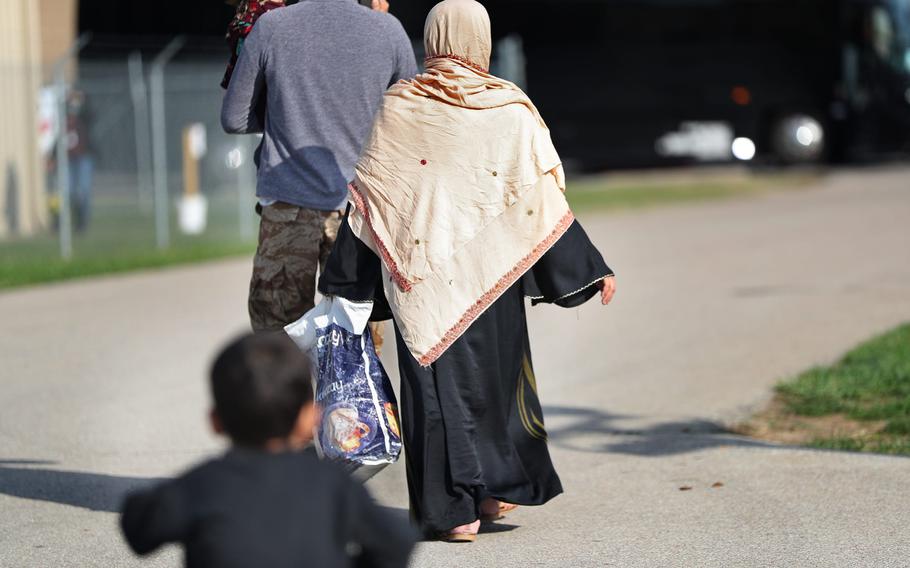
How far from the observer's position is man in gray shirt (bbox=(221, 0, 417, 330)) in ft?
17.0

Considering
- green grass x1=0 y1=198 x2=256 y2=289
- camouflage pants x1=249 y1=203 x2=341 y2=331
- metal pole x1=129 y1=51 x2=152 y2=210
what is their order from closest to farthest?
camouflage pants x1=249 y1=203 x2=341 y2=331 < green grass x1=0 y1=198 x2=256 y2=289 < metal pole x1=129 y1=51 x2=152 y2=210

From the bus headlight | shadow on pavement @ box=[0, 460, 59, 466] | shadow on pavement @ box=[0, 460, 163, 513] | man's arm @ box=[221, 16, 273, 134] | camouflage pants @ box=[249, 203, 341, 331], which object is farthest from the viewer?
the bus headlight

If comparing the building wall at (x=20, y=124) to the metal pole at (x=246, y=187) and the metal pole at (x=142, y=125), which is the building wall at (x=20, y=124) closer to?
the metal pole at (x=142, y=125)

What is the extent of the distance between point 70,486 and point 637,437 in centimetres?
239

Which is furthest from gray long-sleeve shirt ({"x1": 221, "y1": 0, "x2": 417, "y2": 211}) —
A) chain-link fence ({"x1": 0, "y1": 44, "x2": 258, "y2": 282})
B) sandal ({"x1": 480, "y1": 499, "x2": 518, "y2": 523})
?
chain-link fence ({"x1": 0, "y1": 44, "x2": 258, "y2": 282})

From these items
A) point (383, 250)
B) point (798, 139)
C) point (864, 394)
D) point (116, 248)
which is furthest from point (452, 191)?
point (798, 139)

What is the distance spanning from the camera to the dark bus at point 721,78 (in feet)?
80.4

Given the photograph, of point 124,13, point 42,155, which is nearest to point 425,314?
point 42,155

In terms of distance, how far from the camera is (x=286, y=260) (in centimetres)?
527

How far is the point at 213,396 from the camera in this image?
8.70 ft

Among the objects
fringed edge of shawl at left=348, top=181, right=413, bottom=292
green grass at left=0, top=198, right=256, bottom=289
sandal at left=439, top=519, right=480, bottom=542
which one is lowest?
green grass at left=0, top=198, right=256, bottom=289

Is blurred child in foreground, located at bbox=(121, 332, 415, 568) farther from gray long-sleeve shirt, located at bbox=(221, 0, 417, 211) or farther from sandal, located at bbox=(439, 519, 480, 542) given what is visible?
gray long-sleeve shirt, located at bbox=(221, 0, 417, 211)

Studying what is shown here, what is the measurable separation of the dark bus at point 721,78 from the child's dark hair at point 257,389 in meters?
22.2

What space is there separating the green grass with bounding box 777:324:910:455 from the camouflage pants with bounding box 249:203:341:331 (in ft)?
7.55
